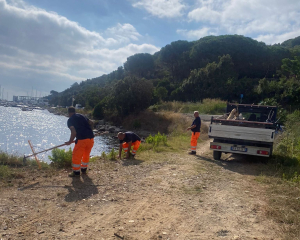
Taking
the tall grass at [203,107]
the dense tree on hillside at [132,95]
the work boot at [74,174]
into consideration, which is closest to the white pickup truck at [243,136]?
the work boot at [74,174]

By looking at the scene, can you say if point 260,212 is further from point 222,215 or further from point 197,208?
point 197,208

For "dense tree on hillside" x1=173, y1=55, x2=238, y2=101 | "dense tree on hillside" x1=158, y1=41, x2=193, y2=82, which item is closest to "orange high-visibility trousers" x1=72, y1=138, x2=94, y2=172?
"dense tree on hillside" x1=173, y1=55, x2=238, y2=101

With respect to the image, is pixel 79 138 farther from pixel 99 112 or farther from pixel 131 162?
pixel 99 112

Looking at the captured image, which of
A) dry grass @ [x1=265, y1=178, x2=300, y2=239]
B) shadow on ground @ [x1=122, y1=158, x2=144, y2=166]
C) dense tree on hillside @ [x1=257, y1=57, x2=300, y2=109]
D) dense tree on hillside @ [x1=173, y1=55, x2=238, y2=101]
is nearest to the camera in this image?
dry grass @ [x1=265, y1=178, x2=300, y2=239]

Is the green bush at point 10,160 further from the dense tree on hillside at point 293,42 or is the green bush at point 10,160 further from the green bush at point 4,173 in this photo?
the dense tree on hillside at point 293,42

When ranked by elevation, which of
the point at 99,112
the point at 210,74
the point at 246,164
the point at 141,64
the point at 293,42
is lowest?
the point at 246,164

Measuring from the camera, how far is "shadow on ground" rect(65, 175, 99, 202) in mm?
5141

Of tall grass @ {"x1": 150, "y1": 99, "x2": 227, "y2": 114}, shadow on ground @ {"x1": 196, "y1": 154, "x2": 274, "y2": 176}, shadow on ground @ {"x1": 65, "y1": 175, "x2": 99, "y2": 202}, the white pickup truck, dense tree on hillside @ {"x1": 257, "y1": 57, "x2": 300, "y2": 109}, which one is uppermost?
dense tree on hillside @ {"x1": 257, "y1": 57, "x2": 300, "y2": 109}

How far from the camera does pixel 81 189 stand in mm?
5625

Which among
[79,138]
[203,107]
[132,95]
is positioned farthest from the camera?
[132,95]

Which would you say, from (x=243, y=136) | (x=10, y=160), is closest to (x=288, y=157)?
(x=243, y=136)

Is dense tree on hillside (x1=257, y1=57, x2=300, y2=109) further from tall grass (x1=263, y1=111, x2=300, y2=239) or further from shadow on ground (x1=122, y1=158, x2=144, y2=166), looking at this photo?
shadow on ground (x1=122, y1=158, x2=144, y2=166)

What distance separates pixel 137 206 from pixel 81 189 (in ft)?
5.20

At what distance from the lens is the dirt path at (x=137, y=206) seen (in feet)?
12.3
